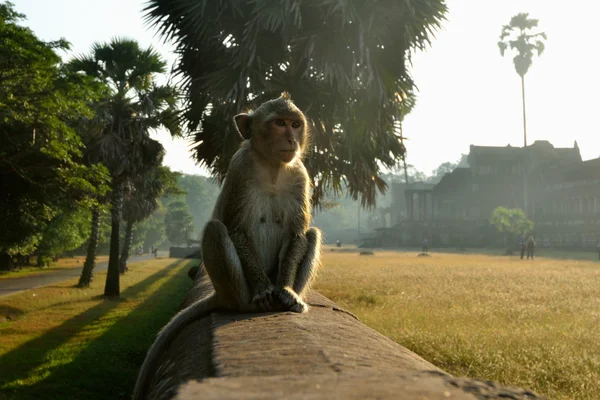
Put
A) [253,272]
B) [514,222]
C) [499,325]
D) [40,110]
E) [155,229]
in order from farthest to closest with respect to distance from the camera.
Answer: [155,229]
[514,222]
[40,110]
[499,325]
[253,272]

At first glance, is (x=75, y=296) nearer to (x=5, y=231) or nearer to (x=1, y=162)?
(x=5, y=231)

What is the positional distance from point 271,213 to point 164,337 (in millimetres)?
1117

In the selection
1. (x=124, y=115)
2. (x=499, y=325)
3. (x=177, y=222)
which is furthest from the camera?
(x=177, y=222)

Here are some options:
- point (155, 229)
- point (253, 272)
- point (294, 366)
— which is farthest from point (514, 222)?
point (294, 366)

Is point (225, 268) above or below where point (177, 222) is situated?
below

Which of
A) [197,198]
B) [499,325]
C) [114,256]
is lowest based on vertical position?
[499,325]

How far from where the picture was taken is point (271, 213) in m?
4.33

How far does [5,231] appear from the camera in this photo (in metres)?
21.8

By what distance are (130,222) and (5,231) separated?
1151cm

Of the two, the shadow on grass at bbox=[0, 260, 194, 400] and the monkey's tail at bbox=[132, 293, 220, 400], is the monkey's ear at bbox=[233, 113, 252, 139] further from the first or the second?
the shadow on grass at bbox=[0, 260, 194, 400]

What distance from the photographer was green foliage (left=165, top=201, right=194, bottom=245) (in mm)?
83938

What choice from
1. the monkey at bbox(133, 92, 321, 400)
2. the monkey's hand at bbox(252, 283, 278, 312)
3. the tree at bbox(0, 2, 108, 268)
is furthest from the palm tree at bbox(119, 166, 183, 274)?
the monkey's hand at bbox(252, 283, 278, 312)

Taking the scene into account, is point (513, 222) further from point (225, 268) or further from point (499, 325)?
point (225, 268)

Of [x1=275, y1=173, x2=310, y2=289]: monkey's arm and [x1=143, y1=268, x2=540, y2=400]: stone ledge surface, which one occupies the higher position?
[x1=275, y1=173, x2=310, y2=289]: monkey's arm
